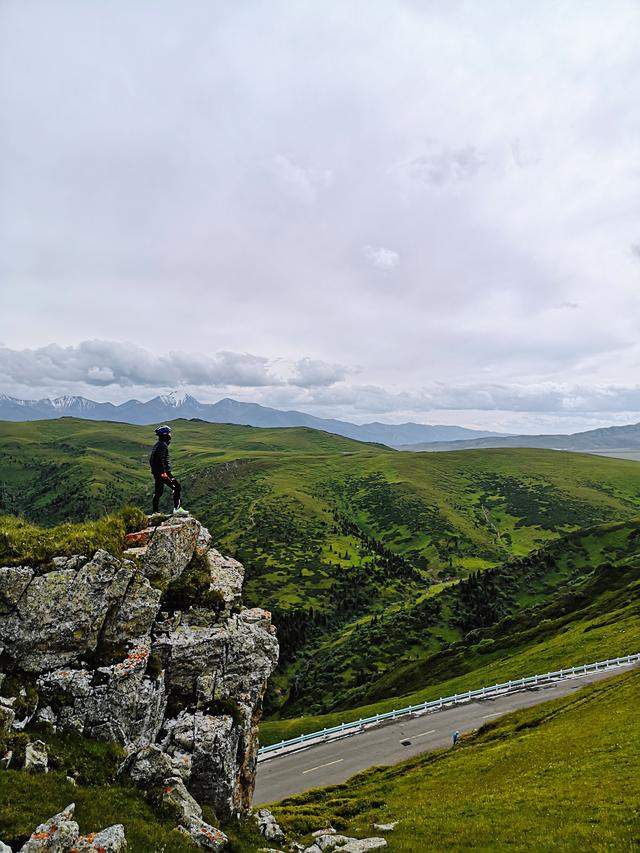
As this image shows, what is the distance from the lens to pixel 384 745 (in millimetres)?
53344

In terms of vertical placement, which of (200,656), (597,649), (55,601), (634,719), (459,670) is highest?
(55,601)

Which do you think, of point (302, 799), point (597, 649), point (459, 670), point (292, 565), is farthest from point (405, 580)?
point (302, 799)

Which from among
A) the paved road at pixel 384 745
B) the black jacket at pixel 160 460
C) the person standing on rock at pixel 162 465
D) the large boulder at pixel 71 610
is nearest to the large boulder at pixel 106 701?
the large boulder at pixel 71 610

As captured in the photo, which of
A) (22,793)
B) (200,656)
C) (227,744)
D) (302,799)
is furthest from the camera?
(302,799)

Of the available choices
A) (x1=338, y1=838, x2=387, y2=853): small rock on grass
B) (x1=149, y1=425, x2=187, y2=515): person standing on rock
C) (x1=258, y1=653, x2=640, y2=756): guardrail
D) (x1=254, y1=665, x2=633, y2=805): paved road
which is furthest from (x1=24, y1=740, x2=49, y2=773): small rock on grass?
(x1=258, y1=653, x2=640, y2=756): guardrail

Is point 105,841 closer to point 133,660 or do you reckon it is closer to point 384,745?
point 133,660

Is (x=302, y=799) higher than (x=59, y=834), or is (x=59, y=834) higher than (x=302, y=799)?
(x=59, y=834)

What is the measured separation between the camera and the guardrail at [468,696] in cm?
5988

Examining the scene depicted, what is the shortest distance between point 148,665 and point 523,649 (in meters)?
92.0

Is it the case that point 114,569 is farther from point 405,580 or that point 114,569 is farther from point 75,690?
point 405,580

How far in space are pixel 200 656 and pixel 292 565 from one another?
596 feet

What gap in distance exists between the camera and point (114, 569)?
68.3 feet

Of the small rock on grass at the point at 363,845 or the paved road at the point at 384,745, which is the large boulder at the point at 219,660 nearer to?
the small rock on grass at the point at 363,845

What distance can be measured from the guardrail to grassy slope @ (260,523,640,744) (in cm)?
281
